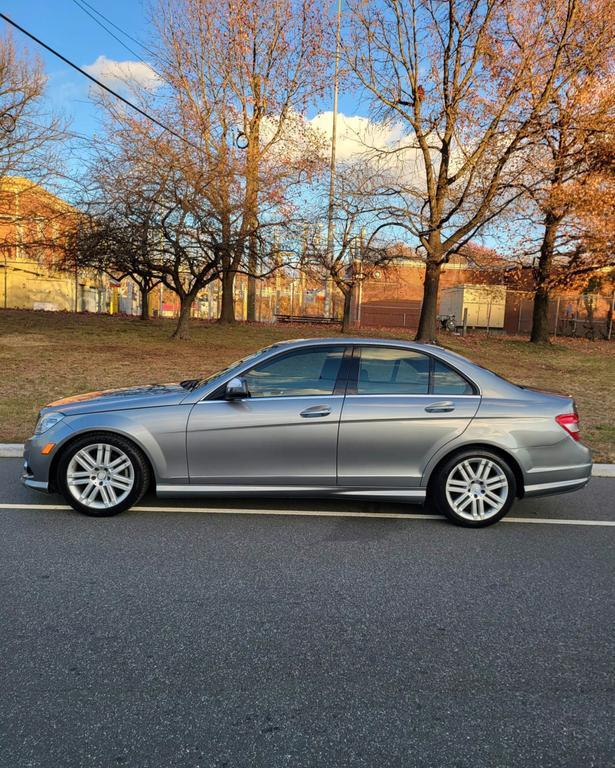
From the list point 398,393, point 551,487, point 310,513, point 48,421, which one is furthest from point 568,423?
point 48,421

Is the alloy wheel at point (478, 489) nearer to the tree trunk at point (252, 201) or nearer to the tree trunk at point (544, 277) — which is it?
the tree trunk at point (252, 201)

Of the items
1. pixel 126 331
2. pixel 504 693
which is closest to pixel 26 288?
pixel 126 331

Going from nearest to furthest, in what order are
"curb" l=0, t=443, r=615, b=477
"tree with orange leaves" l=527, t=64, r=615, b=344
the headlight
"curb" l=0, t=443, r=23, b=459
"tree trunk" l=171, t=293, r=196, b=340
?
the headlight, "curb" l=0, t=443, r=615, b=477, "curb" l=0, t=443, r=23, b=459, "tree with orange leaves" l=527, t=64, r=615, b=344, "tree trunk" l=171, t=293, r=196, b=340

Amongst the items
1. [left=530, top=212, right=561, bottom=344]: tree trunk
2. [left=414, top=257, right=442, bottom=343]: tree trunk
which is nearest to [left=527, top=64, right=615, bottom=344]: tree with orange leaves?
[left=530, top=212, right=561, bottom=344]: tree trunk

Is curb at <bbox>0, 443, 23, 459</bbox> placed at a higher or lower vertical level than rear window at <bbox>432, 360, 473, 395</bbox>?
lower

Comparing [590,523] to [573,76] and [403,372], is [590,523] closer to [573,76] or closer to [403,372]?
[403,372]

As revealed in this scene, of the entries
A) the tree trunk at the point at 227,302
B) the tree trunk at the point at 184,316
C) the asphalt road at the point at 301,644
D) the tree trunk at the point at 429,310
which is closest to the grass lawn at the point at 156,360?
the tree trunk at the point at 184,316

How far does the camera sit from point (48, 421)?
4.89 meters

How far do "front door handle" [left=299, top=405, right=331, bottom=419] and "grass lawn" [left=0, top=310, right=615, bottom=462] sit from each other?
13.8 feet

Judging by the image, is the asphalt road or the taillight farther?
the taillight

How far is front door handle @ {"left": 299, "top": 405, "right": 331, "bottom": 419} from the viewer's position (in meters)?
4.78

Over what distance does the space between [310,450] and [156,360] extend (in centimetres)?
1094

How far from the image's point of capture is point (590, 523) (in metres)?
4.98

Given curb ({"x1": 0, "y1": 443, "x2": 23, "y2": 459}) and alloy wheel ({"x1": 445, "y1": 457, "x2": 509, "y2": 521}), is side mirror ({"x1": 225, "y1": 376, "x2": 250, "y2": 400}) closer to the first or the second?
alloy wheel ({"x1": 445, "y1": 457, "x2": 509, "y2": 521})
